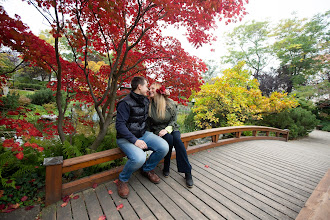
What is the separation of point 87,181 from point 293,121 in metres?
11.2

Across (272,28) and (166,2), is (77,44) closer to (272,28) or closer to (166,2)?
(166,2)

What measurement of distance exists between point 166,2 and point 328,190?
3.36 metres

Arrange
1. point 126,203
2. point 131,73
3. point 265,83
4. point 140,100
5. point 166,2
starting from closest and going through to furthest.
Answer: point 126,203 → point 140,100 → point 166,2 → point 131,73 → point 265,83

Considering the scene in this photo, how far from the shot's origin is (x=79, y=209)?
5.55 ft

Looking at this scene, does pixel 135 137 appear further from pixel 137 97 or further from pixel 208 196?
pixel 208 196


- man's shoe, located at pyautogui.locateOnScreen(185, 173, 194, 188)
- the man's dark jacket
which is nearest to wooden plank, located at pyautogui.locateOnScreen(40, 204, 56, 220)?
the man's dark jacket

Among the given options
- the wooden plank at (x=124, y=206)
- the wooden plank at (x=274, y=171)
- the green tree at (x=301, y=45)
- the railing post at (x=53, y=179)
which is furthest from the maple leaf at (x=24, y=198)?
the green tree at (x=301, y=45)

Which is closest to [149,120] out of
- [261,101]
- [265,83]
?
[261,101]

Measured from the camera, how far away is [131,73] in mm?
3766

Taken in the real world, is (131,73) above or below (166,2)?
below

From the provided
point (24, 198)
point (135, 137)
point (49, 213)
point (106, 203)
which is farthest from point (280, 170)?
point (24, 198)

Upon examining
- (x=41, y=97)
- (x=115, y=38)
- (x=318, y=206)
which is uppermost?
(x=115, y=38)

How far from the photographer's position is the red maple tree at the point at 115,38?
2.28 meters

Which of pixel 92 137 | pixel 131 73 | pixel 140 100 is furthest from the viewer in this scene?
pixel 131 73
